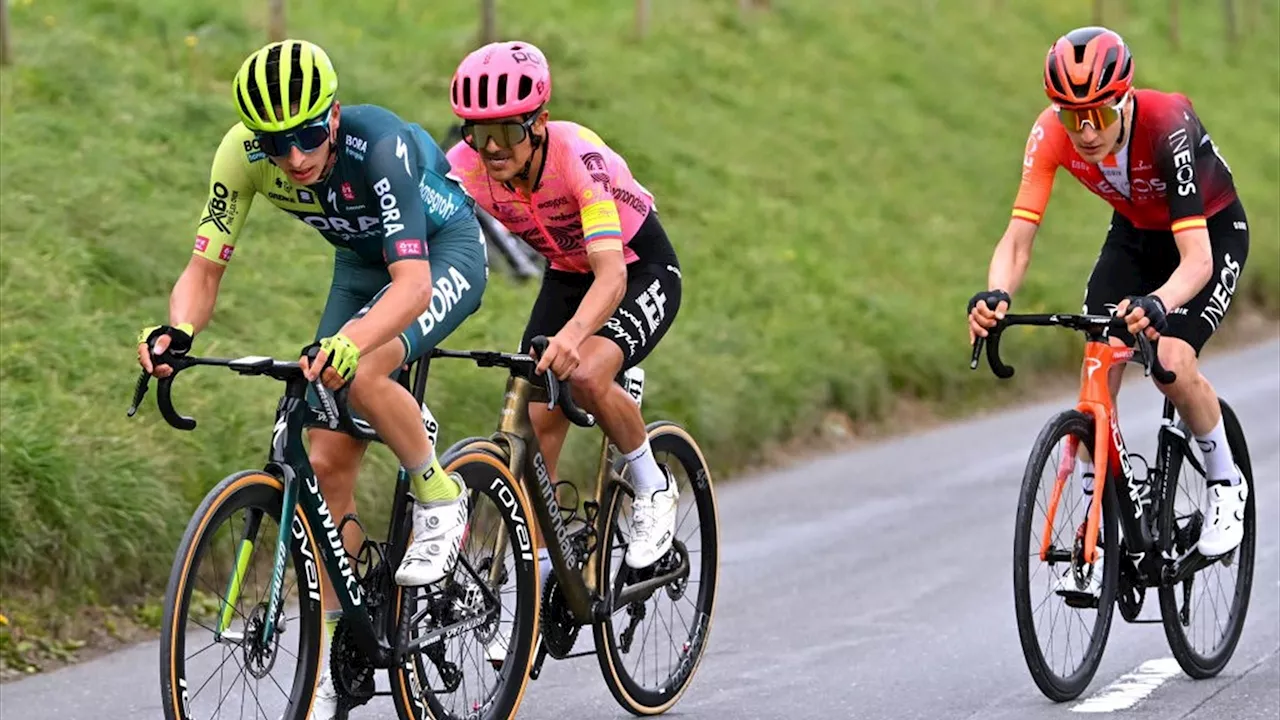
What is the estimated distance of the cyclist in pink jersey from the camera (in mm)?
5867

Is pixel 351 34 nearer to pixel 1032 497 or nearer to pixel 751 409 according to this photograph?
pixel 751 409

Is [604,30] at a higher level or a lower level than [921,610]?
higher

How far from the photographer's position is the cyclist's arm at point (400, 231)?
524cm

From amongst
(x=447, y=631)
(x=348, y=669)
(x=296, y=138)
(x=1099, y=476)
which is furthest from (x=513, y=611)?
(x=1099, y=476)

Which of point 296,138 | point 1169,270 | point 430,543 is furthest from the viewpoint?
point 1169,270

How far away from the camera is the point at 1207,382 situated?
22.7 feet

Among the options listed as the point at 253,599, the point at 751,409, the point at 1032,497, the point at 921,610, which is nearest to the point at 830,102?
the point at 751,409

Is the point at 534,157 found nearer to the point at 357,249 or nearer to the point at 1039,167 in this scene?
the point at 357,249

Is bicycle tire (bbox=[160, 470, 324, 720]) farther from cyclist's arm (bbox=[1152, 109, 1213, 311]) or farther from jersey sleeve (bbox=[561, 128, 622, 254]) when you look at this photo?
cyclist's arm (bbox=[1152, 109, 1213, 311])

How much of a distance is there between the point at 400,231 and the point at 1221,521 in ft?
10.9

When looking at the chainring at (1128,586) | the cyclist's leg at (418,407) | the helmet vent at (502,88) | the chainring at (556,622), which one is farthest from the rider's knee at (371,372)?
the chainring at (1128,586)

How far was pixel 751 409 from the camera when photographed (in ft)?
42.7

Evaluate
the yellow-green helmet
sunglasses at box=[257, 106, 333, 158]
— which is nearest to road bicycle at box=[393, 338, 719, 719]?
sunglasses at box=[257, 106, 333, 158]

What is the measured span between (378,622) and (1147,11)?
33.3 meters
